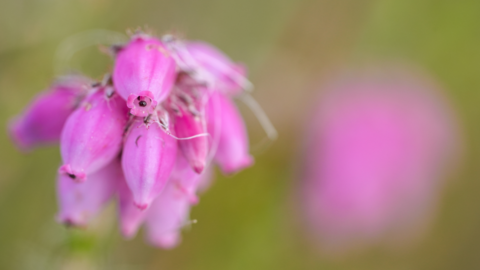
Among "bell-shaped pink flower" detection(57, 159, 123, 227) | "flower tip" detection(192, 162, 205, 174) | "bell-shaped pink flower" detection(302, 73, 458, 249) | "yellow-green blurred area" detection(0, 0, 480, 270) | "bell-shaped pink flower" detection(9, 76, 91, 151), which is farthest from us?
"bell-shaped pink flower" detection(302, 73, 458, 249)

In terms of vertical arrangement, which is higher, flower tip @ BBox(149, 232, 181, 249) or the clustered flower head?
the clustered flower head

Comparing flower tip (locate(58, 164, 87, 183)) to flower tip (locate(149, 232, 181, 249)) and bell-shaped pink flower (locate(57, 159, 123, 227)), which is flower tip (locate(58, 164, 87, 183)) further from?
flower tip (locate(149, 232, 181, 249))

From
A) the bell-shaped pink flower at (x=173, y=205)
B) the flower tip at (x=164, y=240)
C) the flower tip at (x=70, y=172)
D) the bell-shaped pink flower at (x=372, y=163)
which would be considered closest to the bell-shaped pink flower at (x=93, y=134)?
the flower tip at (x=70, y=172)

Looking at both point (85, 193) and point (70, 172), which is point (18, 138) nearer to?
point (85, 193)

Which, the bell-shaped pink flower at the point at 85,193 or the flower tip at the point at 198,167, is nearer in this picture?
the flower tip at the point at 198,167

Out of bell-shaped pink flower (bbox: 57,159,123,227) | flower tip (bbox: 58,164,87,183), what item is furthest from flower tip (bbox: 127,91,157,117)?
bell-shaped pink flower (bbox: 57,159,123,227)

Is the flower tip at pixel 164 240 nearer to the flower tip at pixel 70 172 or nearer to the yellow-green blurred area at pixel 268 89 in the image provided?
the flower tip at pixel 70 172
